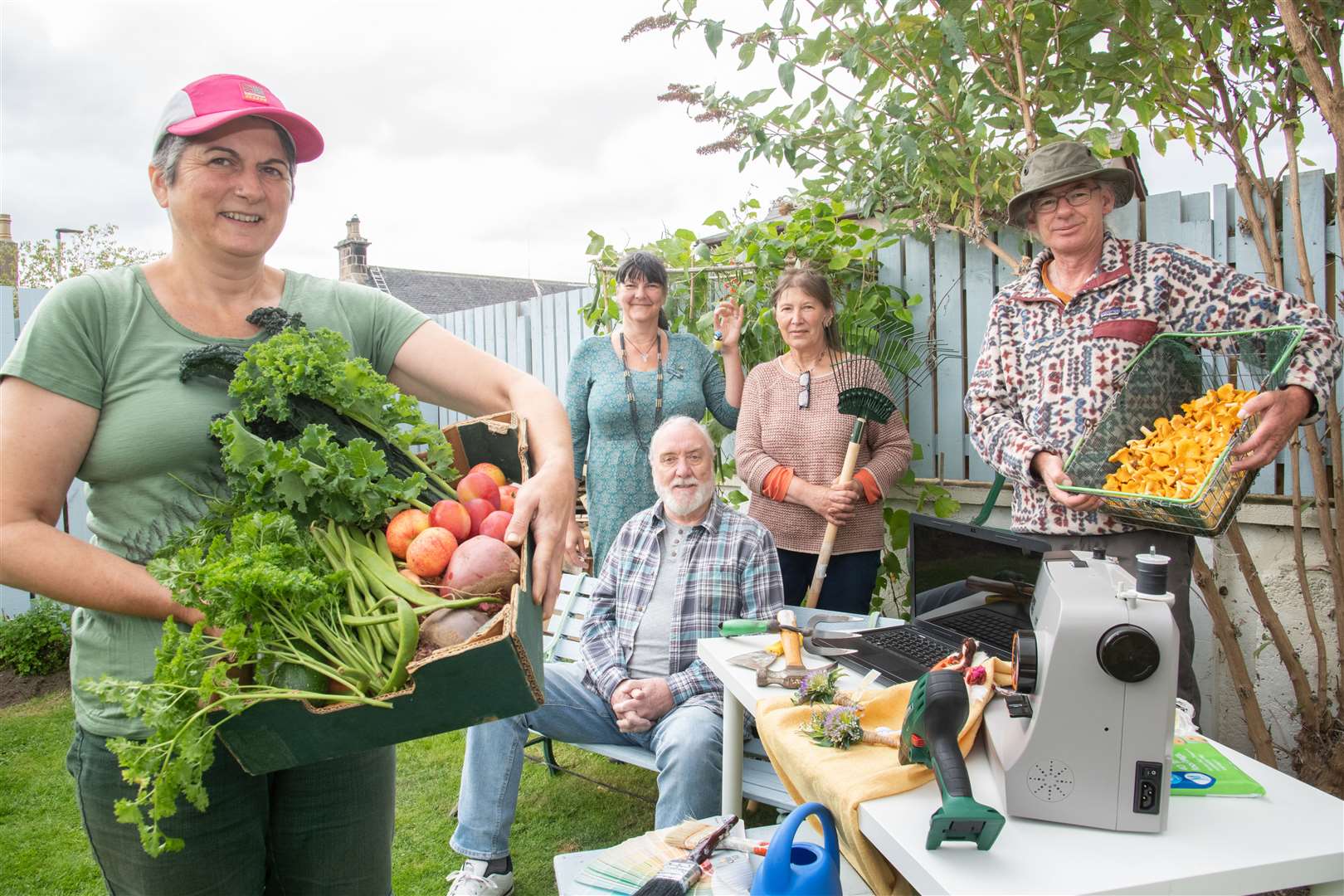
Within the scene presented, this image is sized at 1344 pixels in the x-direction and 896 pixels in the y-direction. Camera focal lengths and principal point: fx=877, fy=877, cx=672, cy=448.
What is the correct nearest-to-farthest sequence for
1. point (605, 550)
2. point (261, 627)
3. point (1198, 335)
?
point (261, 627)
point (1198, 335)
point (605, 550)

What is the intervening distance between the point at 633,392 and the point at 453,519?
2.69 meters

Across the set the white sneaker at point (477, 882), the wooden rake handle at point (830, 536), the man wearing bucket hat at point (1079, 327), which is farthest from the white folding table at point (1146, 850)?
the wooden rake handle at point (830, 536)

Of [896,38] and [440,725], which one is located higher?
[896,38]

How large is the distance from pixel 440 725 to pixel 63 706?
496 centimetres

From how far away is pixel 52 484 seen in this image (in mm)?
1210

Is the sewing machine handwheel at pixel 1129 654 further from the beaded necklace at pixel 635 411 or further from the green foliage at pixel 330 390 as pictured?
the beaded necklace at pixel 635 411

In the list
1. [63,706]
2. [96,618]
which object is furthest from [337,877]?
[63,706]

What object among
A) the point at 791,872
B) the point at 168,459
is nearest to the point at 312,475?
the point at 168,459

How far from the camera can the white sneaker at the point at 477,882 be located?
109 inches

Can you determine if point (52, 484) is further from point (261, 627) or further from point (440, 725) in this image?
point (440, 725)

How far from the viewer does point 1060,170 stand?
258 centimetres

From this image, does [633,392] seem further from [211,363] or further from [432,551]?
[432,551]

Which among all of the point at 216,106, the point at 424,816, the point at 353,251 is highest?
the point at 353,251

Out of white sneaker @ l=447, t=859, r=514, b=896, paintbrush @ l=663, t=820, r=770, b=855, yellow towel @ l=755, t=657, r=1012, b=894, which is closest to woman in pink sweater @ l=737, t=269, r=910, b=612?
white sneaker @ l=447, t=859, r=514, b=896
